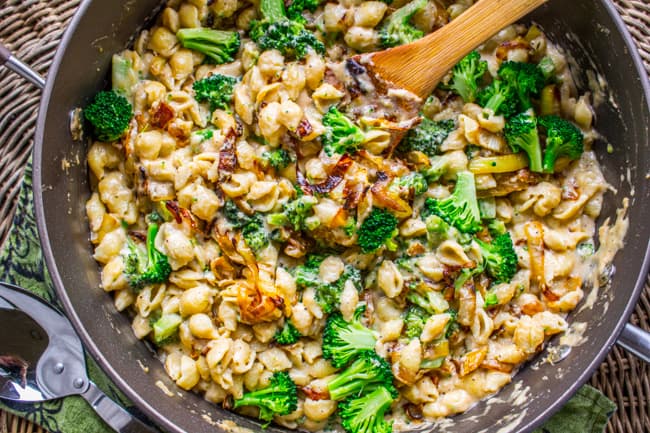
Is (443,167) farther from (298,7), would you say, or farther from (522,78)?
(298,7)

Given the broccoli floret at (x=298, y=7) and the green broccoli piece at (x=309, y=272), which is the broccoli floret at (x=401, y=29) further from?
the green broccoli piece at (x=309, y=272)

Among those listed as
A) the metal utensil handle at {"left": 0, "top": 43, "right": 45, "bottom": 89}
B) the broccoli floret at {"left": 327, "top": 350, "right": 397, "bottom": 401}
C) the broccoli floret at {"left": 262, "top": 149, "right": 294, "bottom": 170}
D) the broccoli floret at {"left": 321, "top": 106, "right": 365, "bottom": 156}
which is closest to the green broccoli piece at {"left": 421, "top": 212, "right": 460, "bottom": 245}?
the broccoli floret at {"left": 321, "top": 106, "right": 365, "bottom": 156}

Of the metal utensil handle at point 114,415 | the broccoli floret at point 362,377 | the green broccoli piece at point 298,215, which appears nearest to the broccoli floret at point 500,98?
the green broccoli piece at point 298,215

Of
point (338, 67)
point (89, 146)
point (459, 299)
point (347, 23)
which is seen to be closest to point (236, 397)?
point (459, 299)

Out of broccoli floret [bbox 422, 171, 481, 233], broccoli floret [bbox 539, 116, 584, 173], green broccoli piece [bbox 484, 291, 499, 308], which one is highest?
broccoli floret [bbox 539, 116, 584, 173]

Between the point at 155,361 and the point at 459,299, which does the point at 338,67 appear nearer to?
the point at 459,299

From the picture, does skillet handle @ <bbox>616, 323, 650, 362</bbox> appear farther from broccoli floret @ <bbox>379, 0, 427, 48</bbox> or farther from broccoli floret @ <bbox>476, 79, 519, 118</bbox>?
broccoli floret @ <bbox>379, 0, 427, 48</bbox>

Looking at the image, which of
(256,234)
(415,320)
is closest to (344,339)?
(415,320)
